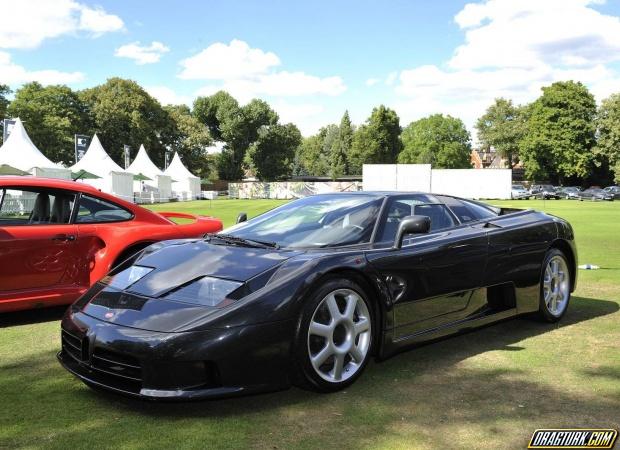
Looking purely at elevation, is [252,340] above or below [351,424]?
above

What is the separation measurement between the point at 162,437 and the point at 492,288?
9.55 ft

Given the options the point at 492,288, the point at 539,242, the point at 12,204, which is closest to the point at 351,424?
the point at 492,288

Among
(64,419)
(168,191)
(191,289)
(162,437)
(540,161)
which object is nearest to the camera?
(162,437)

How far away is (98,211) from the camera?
575 cm

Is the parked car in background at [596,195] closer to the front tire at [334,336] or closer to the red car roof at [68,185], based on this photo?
the red car roof at [68,185]

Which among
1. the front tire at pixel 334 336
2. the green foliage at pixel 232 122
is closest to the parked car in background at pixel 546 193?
the green foliage at pixel 232 122

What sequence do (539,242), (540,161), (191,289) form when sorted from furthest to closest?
(540,161)
(539,242)
(191,289)

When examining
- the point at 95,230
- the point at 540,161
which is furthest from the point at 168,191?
the point at 95,230

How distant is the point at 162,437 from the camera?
2.96 metres

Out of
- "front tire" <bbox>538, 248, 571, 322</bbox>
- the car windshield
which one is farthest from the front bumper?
"front tire" <bbox>538, 248, 571, 322</bbox>

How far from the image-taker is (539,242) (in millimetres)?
5312

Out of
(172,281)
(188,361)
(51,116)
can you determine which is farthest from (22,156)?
(51,116)

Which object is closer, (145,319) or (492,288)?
(145,319)

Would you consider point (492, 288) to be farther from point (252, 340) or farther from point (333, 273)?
point (252, 340)
